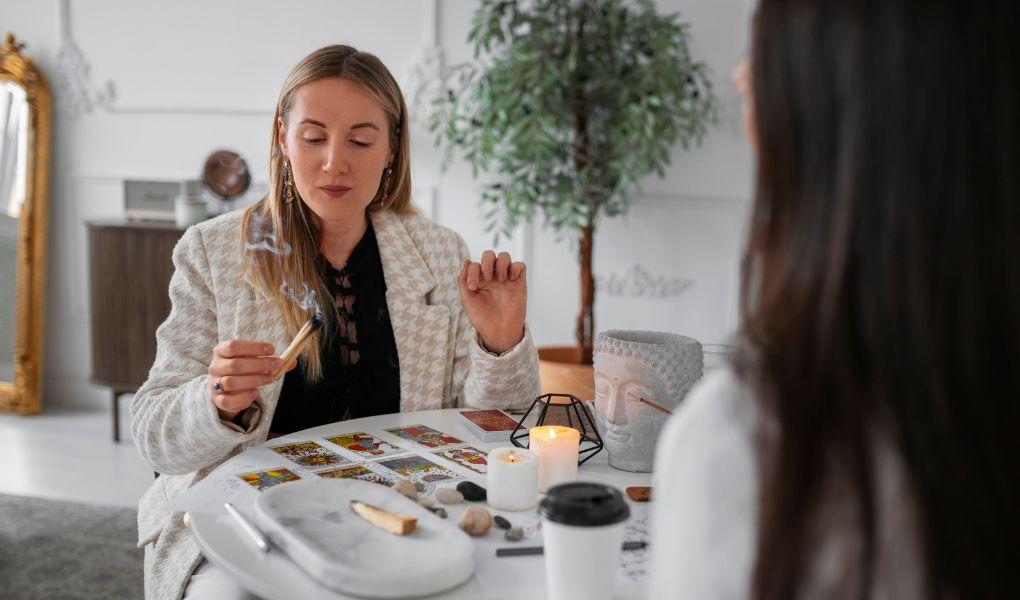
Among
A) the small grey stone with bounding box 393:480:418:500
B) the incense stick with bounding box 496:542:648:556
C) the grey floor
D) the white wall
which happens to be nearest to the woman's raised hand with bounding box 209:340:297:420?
the small grey stone with bounding box 393:480:418:500

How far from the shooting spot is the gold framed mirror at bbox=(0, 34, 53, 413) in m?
4.20

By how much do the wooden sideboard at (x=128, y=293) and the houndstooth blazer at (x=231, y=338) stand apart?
217 centimetres

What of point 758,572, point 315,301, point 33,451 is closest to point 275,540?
point 758,572

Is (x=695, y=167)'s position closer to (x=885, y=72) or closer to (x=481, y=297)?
(x=481, y=297)

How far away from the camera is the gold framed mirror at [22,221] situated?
165 inches

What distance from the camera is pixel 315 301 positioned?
178 centimetres

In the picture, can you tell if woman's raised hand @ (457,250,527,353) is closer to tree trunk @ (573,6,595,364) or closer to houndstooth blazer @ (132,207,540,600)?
houndstooth blazer @ (132,207,540,600)

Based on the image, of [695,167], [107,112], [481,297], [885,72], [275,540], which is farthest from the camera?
[107,112]

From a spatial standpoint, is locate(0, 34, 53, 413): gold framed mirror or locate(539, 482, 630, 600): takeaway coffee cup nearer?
locate(539, 482, 630, 600): takeaway coffee cup

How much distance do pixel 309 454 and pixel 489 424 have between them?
1.05 ft

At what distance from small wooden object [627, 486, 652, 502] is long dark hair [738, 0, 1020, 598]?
0.63m

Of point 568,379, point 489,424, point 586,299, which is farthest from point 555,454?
point 586,299

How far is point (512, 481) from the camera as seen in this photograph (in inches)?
44.9

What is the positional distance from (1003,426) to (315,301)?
1.42 m
